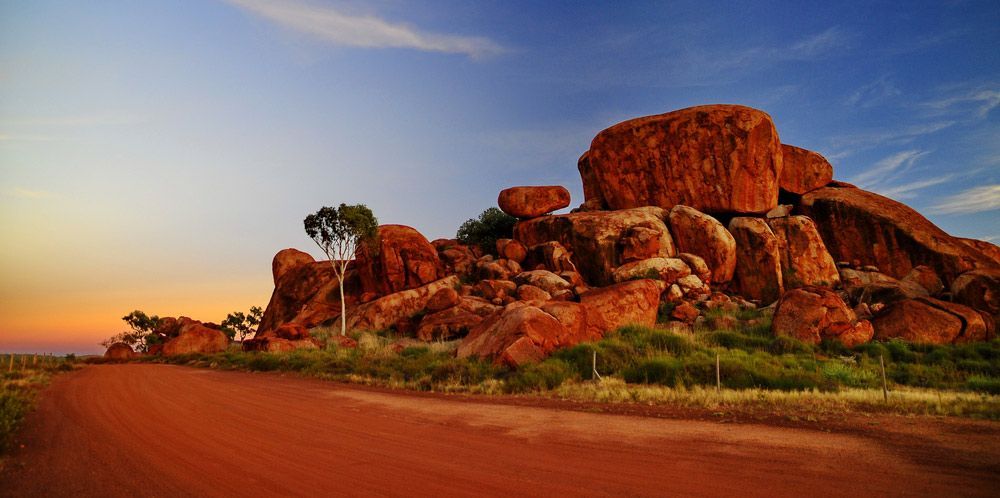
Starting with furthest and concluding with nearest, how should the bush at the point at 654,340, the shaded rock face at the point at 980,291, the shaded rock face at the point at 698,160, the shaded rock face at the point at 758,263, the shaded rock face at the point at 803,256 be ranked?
1. the shaded rock face at the point at 698,160
2. the shaded rock face at the point at 803,256
3. the shaded rock face at the point at 758,263
4. the shaded rock face at the point at 980,291
5. the bush at the point at 654,340

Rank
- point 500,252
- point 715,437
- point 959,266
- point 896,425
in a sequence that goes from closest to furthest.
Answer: point 715,437
point 896,425
point 959,266
point 500,252

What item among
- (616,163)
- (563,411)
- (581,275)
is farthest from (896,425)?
(616,163)

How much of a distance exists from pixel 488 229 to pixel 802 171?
29042 mm

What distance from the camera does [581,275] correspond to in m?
38.1

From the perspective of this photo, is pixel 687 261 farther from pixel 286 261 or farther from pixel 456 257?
pixel 286 261

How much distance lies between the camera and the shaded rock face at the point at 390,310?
115ft

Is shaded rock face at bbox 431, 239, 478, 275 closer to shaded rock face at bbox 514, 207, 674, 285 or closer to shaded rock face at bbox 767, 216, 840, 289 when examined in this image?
shaded rock face at bbox 514, 207, 674, 285

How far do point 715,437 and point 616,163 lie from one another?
3746 centimetres

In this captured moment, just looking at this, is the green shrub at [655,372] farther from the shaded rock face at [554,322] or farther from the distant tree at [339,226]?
the distant tree at [339,226]

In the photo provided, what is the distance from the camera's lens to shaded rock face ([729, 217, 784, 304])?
1398 inches

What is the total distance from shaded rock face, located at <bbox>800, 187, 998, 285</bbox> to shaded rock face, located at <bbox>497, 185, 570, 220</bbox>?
20.8 m

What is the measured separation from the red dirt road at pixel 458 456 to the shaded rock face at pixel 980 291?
22903mm

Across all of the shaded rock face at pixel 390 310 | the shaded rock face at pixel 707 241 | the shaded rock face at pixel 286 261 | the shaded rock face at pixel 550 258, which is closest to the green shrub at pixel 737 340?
the shaded rock face at pixel 707 241

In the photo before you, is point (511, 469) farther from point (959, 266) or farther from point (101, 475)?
point (959, 266)
